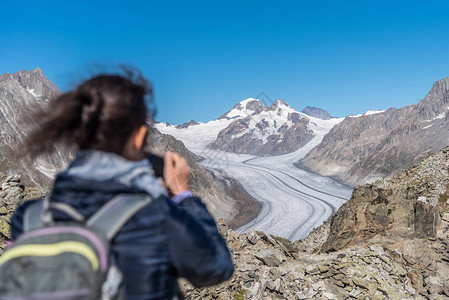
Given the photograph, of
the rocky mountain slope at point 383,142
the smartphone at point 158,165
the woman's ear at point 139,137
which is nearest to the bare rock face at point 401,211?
the smartphone at point 158,165

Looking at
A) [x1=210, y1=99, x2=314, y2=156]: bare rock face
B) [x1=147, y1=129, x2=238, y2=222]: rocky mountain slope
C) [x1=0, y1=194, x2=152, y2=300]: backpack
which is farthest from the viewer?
[x1=210, y1=99, x2=314, y2=156]: bare rock face

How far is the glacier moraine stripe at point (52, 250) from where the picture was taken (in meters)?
1.30

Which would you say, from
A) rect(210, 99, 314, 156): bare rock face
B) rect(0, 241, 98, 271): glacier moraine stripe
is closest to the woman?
rect(0, 241, 98, 271): glacier moraine stripe

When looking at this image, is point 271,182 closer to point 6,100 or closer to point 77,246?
point 6,100

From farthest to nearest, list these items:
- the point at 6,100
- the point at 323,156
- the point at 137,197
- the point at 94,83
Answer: the point at 323,156
the point at 6,100
the point at 94,83
the point at 137,197

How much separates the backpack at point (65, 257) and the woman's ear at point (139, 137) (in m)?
0.31

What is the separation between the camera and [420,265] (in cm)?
960

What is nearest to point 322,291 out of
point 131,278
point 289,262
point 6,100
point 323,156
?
point 289,262

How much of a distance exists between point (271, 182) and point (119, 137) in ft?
269

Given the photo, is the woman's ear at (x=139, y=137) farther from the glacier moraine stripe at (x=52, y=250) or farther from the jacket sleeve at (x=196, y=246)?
the glacier moraine stripe at (x=52, y=250)

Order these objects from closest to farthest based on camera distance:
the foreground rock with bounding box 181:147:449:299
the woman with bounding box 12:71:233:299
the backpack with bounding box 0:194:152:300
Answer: the backpack with bounding box 0:194:152:300
the woman with bounding box 12:71:233:299
the foreground rock with bounding box 181:147:449:299

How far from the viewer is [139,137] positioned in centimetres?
159

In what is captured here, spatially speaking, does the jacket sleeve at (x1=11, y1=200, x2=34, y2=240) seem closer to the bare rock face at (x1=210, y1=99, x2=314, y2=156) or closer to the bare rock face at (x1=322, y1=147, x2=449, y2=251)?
the bare rock face at (x1=322, y1=147, x2=449, y2=251)

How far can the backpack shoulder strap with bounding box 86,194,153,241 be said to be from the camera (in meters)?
1.36
